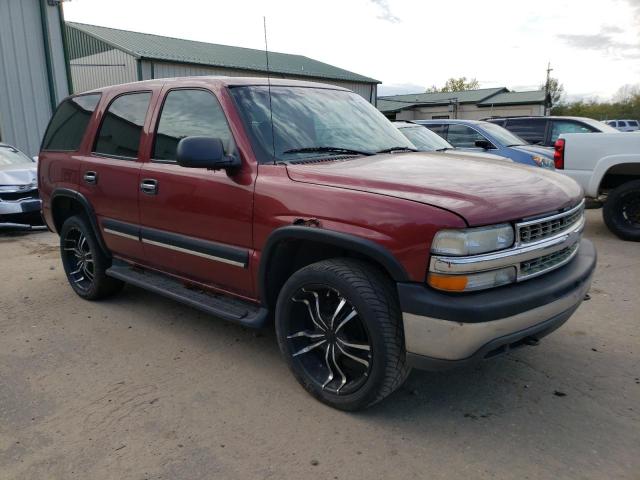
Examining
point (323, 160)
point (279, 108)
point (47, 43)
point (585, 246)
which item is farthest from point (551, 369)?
point (47, 43)

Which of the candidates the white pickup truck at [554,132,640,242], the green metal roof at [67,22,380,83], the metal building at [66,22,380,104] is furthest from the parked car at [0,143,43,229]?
the green metal roof at [67,22,380,83]

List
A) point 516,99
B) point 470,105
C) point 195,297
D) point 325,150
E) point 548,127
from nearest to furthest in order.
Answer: point 325,150, point 195,297, point 548,127, point 516,99, point 470,105

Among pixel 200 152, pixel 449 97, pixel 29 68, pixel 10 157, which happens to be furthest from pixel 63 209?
pixel 449 97

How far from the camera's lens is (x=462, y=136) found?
9.80m

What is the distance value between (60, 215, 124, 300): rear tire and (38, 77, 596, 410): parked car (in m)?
0.17

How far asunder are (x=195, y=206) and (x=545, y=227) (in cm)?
212

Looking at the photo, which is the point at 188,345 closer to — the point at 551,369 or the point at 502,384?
the point at 502,384

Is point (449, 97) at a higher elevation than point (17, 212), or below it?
higher

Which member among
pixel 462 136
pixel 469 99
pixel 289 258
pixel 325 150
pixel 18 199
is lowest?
pixel 18 199

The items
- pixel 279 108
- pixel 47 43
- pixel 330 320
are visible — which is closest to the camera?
pixel 330 320

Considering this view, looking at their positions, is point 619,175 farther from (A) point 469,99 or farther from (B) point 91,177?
(A) point 469,99

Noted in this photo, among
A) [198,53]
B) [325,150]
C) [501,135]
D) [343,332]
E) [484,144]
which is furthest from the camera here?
[198,53]

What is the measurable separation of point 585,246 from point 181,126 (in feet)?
9.33

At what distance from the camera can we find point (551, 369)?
3338mm
